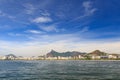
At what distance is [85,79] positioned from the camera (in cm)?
4978

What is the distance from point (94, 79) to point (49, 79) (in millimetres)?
11138

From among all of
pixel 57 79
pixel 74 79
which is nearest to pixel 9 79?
pixel 57 79

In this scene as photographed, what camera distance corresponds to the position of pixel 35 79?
50.8 metres

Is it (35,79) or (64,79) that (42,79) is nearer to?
(35,79)

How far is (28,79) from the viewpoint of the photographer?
51000mm

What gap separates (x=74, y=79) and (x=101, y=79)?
668cm

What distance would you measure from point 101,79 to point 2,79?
24.9 meters

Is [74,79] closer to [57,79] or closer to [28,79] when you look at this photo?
[57,79]

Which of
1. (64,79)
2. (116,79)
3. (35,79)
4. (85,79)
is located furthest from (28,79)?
(116,79)

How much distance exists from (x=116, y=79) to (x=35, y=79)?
20.1 m

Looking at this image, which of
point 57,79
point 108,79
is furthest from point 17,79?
point 108,79

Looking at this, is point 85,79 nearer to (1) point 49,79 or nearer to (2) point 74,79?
(2) point 74,79

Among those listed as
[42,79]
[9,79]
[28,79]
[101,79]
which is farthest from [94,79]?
[9,79]

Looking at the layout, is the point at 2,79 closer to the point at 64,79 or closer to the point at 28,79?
the point at 28,79
